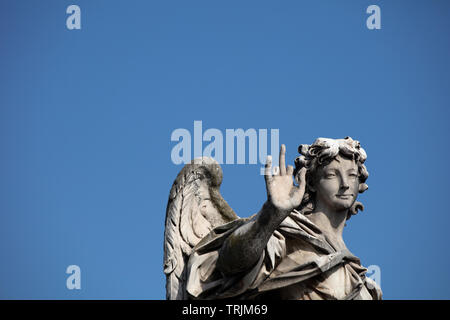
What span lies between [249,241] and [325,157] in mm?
2242

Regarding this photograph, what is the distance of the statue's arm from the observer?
47.4 ft

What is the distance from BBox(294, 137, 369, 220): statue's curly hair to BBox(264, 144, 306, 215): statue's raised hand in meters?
1.47

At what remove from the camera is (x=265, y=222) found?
47.5 feet

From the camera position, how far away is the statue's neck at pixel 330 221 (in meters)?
16.2

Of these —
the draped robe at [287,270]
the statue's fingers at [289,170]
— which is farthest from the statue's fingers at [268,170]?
the draped robe at [287,270]

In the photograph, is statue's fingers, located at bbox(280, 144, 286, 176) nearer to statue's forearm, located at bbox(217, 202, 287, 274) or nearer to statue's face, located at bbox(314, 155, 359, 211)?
statue's forearm, located at bbox(217, 202, 287, 274)

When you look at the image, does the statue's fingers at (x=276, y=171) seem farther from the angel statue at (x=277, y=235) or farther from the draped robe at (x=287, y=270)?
the draped robe at (x=287, y=270)

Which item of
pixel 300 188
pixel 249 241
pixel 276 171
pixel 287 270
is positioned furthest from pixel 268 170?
pixel 287 270

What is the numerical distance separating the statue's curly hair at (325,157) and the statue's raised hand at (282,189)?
58.0 inches

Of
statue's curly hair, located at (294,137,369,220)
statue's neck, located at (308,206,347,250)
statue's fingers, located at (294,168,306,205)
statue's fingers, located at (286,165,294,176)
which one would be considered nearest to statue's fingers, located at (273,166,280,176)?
statue's fingers, located at (286,165,294,176)

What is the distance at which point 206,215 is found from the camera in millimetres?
16812
